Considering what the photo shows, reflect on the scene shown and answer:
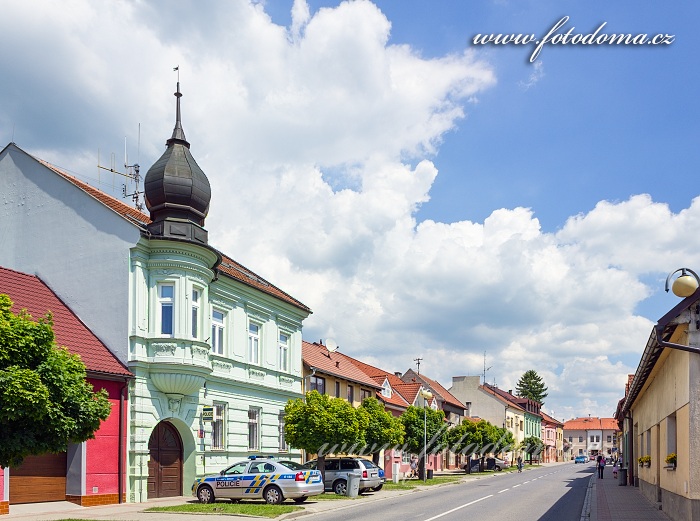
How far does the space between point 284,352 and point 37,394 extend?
2162cm

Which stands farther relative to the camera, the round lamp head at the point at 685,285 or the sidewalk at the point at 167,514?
the sidewalk at the point at 167,514

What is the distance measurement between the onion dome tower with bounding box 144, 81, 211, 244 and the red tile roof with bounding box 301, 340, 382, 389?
1474cm

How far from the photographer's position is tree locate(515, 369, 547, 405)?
146 meters

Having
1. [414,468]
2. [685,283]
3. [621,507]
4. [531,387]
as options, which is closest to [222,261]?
[621,507]

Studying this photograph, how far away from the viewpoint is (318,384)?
41.2m

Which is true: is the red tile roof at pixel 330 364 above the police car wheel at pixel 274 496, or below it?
above

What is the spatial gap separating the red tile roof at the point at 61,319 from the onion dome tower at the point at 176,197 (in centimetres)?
381

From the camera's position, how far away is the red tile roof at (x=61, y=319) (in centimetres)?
2305

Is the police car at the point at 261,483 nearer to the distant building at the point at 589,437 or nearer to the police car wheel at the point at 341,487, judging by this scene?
the police car wheel at the point at 341,487

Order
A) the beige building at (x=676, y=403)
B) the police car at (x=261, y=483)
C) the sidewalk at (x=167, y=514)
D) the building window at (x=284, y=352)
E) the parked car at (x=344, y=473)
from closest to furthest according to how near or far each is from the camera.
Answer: the beige building at (x=676, y=403) < the sidewalk at (x=167, y=514) < the police car at (x=261, y=483) < the parked car at (x=344, y=473) < the building window at (x=284, y=352)

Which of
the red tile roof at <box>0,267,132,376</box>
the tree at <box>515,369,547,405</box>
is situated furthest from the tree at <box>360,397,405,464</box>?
the tree at <box>515,369,547,405</box>

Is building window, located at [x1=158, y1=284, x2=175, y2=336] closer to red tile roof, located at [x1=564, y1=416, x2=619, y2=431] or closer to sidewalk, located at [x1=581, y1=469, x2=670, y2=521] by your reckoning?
sidewalk, located at [x1=581, y1=469, x2=670, y2=521]

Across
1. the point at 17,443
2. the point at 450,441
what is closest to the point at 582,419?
the point at 450,441

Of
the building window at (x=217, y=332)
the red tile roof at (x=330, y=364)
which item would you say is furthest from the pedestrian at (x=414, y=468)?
the building window at (x=217, y=332)
